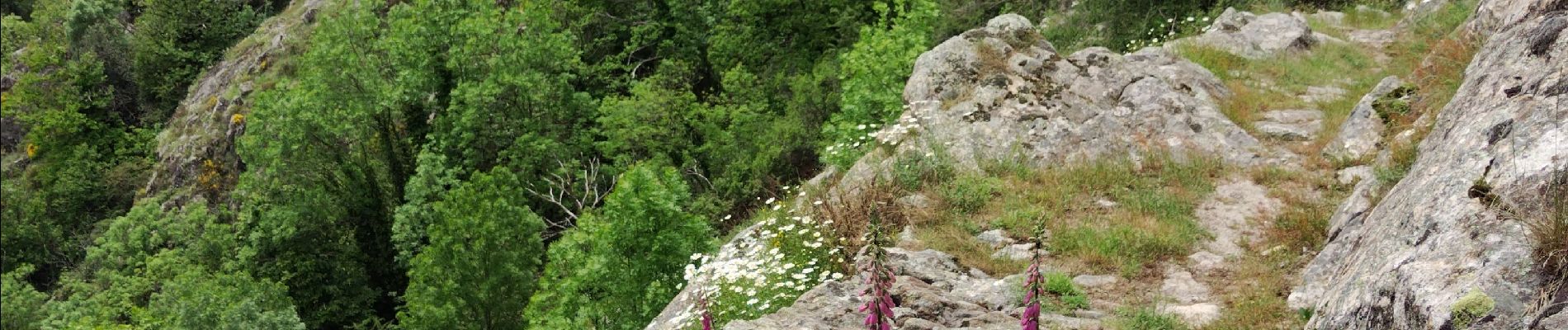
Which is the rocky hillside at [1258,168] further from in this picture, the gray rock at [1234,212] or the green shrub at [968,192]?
the green shrub at [968,192]

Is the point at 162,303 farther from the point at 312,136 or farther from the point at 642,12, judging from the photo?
the point at 642,12

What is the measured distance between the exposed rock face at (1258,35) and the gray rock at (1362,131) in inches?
115

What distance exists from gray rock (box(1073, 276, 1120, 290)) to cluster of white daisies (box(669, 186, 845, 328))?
166 cm

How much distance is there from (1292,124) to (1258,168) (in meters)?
1.43

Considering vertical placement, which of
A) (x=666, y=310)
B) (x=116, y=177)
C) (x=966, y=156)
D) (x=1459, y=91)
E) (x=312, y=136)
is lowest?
(x=116, y=177)

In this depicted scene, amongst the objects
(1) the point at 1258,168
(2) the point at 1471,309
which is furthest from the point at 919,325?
(1) the point at 1258,168

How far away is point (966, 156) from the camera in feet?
33.0

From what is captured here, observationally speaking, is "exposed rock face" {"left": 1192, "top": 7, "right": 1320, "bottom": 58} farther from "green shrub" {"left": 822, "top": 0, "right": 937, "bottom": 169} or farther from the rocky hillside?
"green shrub" {"left": 822, "top": 0, "right": 937, "bottom": 169}

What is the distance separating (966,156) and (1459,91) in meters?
3.95

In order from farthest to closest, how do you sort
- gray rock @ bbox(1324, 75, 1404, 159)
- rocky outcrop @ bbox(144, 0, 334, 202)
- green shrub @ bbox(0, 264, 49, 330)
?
rocky outcrop @ bbox(144, 0, 334, 202) → green shrub @ bbox(0, 264, 49, 330) → gray rock @ bbox(1324, 75, 1404, 159)

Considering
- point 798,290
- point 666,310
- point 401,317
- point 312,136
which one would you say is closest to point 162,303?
point 312,136

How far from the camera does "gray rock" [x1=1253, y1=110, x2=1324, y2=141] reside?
10.2 meters

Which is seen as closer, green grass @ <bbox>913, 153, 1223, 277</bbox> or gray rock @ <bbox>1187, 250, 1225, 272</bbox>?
gray rock @ <bbox>1187, 250, 1225, 272</bbox>

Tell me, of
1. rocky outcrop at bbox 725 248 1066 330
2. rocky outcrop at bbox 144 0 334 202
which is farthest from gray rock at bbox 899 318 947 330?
rocky outcrop at bbox 144 0 334 202
